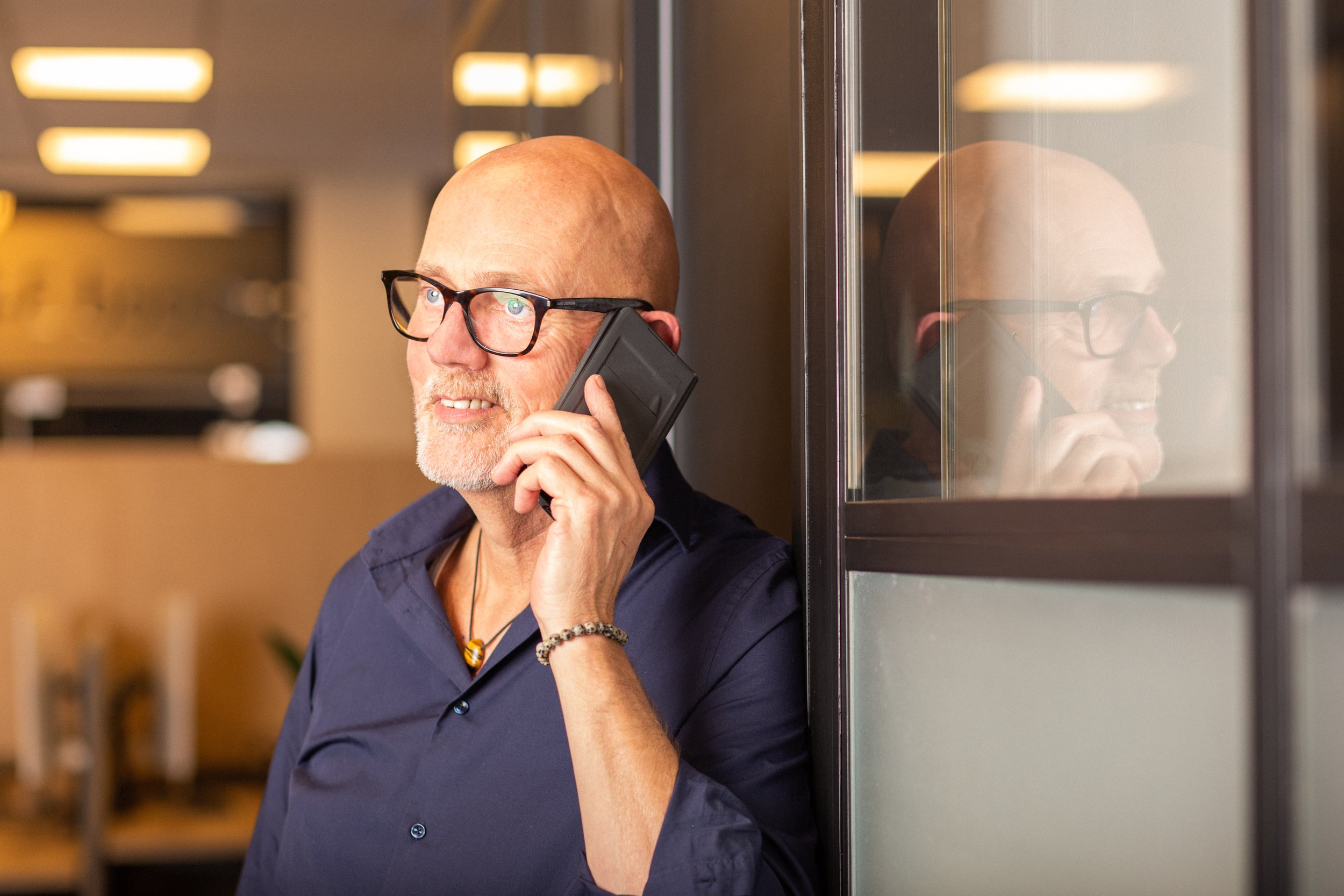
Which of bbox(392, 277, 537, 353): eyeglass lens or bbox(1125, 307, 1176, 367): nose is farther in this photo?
Result: bbox(392, 277, 537, 353): eyeglass lens

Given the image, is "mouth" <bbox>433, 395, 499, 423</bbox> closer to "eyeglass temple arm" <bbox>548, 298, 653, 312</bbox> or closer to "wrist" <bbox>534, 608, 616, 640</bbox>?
"eyeglass temple arm" <bbox>548, 298, 653, 312</bbox>

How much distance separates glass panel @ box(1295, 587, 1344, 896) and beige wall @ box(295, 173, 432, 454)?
15.9 feet

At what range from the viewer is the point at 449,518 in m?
1.14

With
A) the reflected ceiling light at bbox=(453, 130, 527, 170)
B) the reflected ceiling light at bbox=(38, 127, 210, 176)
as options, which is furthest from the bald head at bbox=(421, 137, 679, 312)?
the reflected ceiling light at bbox=(38, 127, 210, 176)

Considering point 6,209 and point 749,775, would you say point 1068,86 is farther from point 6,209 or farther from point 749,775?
point 6,209

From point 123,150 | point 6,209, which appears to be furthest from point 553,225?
point 6,209

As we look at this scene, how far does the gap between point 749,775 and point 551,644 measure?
6.8 inches

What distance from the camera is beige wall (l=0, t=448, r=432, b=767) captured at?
2.87m

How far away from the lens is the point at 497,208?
94 centimetres

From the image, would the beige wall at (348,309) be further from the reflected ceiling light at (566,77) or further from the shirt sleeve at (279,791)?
the shirt sleeve at (279,791)

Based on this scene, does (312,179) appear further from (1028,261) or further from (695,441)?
(1028,261)

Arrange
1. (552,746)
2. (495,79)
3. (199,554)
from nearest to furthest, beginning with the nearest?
(552,746)
(495,79)
(199,554)

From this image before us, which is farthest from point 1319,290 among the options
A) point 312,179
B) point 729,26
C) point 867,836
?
point 312,179

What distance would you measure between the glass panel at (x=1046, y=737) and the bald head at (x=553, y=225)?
0.33 m
